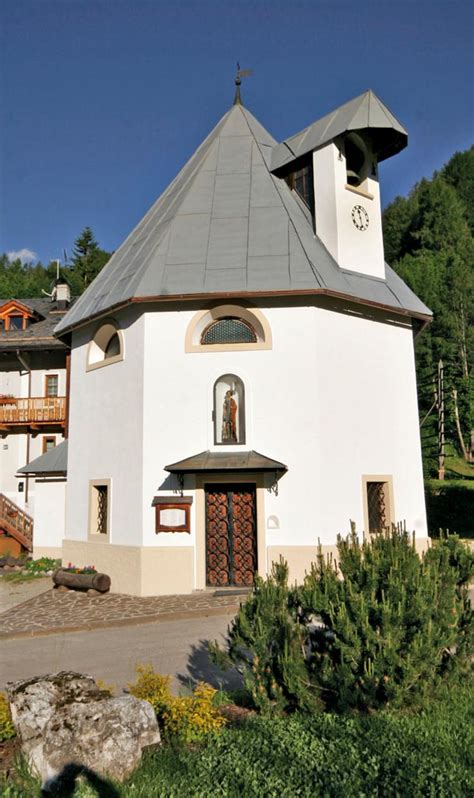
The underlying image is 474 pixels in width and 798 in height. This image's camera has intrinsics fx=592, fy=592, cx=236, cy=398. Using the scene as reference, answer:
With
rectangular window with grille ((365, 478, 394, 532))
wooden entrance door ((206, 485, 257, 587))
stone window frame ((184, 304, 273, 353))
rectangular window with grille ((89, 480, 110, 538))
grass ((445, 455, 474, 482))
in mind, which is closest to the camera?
wooden entrance door ((206, 485, 257, 587))

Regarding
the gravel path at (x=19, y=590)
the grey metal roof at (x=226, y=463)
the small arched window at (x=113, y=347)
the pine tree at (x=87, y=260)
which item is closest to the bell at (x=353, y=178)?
the small arched window at (x=113, y=347)

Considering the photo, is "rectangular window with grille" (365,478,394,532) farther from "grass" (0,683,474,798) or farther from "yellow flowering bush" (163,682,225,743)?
"yellow flowering bush" (163,682,225,743)

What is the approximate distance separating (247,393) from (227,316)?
74.5 inches

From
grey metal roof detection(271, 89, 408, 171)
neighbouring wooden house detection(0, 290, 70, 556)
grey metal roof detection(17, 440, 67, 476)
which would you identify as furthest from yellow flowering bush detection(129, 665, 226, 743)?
neighbouring wooden house detection(0, 290, 70, 556)

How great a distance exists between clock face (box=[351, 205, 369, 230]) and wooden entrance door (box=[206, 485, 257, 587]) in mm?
7016

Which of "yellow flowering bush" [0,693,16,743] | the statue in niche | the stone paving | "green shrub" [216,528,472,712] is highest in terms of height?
the statue in niche

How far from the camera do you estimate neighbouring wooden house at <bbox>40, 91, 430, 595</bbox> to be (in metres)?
12.2

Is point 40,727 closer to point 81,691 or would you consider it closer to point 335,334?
point 81,691

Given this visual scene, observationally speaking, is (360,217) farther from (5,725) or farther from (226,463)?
(5,725)

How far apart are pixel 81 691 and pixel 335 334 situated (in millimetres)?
9769

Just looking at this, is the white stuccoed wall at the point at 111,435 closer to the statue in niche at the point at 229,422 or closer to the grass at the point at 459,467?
the statue in niche at the point at 229,422

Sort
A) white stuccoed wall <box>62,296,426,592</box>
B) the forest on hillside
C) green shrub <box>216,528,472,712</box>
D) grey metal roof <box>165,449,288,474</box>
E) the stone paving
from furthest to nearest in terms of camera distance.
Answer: the forest on hillside
white stuccoed wall <box>62,296,426,592</box>
grey metal roof <box>165,449,288,474</box>
the stone paving
green shrub <box>216,528,472,712</box>

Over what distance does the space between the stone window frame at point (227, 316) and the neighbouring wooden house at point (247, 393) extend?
3 centimetres

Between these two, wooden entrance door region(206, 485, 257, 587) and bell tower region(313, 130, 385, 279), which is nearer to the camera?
wooden entrance door region(206, 485, 257, 587)
